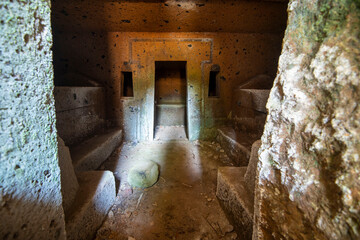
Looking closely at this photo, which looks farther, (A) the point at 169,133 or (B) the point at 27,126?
(A) the point at 169,133

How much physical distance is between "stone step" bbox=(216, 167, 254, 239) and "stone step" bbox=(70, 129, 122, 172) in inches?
61.3

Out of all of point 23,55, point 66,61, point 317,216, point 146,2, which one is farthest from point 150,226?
point 66,61

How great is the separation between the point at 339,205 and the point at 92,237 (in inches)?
59.9

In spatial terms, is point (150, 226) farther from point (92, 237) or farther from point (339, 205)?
point (339, 205)

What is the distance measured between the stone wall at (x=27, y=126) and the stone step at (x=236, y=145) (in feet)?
6.73

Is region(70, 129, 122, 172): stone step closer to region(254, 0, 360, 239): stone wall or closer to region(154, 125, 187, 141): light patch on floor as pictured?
region(154, 125, 187, 141): light patch on floor

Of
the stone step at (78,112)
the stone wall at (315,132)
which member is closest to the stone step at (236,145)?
the stone wall at (315,132)

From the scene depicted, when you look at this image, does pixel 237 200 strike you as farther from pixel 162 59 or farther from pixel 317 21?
pixel 162 59

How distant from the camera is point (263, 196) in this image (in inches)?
26.3

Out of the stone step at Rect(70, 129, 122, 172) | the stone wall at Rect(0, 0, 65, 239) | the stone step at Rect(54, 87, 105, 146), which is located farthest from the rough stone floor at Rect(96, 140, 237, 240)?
the stone wall at Rect(0, 0, 65, 239)

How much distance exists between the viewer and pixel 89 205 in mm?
1171

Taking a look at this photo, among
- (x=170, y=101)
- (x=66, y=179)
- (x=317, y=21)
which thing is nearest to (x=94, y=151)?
(x=66, y=179)

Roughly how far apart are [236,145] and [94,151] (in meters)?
2.04

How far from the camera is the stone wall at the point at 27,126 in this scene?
54 centimetres
